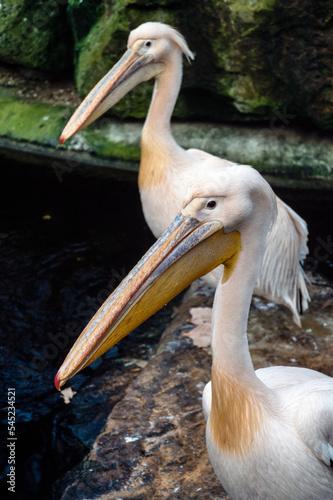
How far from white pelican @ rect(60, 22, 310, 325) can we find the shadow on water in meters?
0.94

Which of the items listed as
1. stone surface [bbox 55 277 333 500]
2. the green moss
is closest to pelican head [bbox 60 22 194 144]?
stone surface [bbox 55 277 333 500]

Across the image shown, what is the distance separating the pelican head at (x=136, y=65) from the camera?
4348 millimetres

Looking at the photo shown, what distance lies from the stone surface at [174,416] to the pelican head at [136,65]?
5.17 feet

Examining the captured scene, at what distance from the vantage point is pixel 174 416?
3.26 meters

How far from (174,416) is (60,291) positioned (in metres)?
1.93

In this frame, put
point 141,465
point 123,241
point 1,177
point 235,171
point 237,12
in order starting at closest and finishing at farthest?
point 235,171 → point 141,465 → point 123,241 → point 237,12 → point 1,177

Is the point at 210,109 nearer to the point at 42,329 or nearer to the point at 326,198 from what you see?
the point at 326,198

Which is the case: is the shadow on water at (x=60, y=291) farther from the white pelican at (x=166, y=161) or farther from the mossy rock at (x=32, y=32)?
the mossy rock at (x=32, y=32)

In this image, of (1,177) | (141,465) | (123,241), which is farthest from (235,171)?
(1,177)

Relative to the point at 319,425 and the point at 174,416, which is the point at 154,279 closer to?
the point at 319,425

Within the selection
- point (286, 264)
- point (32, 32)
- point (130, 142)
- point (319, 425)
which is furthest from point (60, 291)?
point (32, 32)

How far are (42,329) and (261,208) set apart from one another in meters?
2.73

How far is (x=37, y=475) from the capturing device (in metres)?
3.38

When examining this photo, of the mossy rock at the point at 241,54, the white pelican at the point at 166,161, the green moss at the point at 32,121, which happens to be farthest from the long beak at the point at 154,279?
the green moss at the point at 32,121
